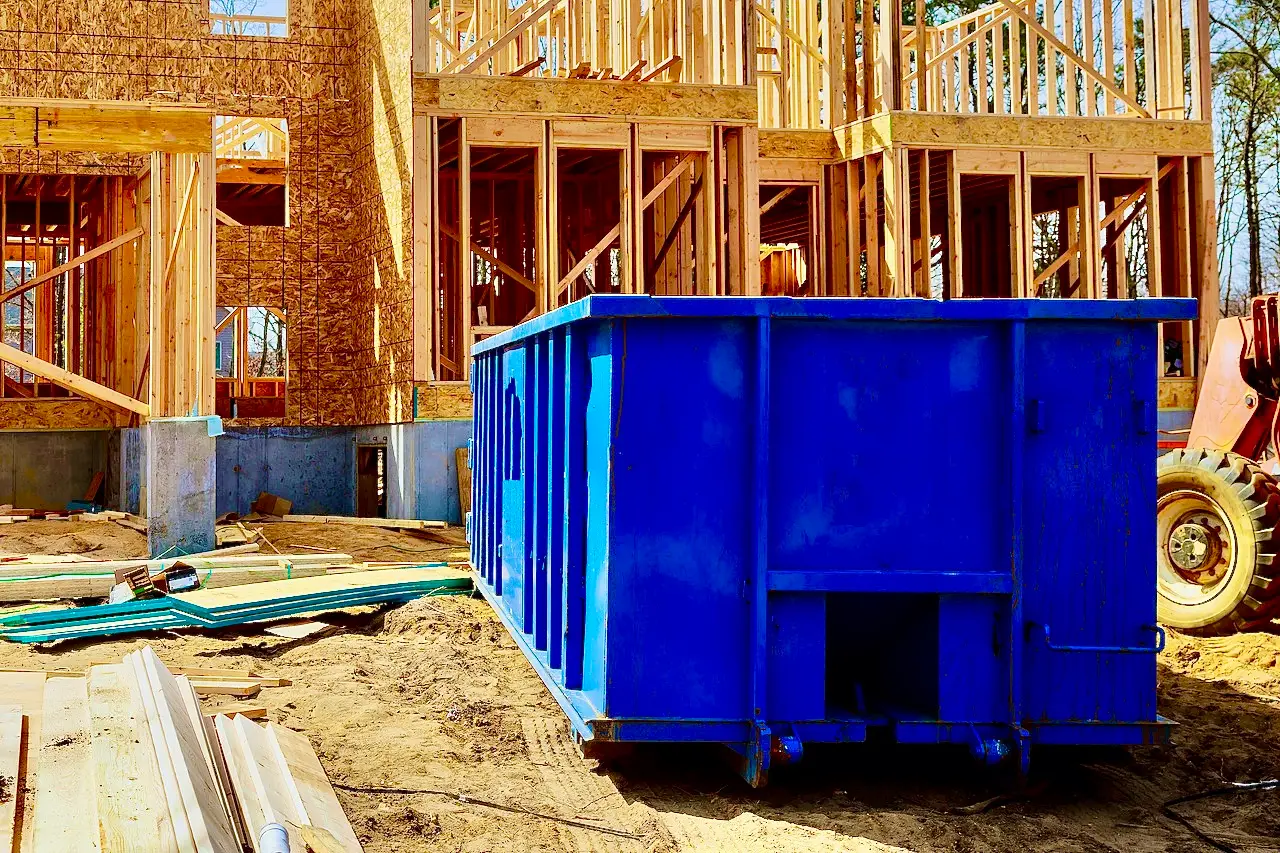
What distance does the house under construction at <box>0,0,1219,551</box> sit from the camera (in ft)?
51.4

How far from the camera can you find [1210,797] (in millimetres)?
5484

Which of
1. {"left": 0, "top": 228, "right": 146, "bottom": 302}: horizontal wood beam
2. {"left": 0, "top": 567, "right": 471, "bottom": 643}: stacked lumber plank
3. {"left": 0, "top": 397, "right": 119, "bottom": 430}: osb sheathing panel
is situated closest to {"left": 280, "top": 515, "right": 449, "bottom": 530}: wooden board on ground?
{"left": 0, "top": 397, "right": 119, "bottom": 430}: osb sheathing panel

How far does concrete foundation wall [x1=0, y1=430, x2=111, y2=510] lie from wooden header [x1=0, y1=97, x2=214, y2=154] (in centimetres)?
631

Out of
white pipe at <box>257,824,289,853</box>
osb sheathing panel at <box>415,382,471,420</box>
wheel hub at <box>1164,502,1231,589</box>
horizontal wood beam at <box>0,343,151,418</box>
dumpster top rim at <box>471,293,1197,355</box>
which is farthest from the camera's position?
osb sheathing panel at <box>415,382,471,420</box>

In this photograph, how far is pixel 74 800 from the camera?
4.31 m

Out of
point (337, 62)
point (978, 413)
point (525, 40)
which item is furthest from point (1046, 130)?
point (978, 413)

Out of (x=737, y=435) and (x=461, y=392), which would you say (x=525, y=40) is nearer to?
(x=461, y=392)

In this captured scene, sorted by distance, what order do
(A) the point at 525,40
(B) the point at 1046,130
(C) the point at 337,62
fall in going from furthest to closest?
(A) the point at 525,40 → (C) the point at 337,62 → (B) the point at 1046,130

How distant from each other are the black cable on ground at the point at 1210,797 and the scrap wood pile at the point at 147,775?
3.28 metres

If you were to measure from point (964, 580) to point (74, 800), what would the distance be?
3498mm

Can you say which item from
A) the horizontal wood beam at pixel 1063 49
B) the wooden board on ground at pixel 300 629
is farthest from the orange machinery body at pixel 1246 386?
the horizontal wood beam at pixel 1063 49

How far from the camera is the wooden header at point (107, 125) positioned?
501 inches

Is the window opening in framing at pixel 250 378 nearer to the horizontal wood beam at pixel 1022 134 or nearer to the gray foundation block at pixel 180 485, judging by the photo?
the gray foundation block at pixel 180 485

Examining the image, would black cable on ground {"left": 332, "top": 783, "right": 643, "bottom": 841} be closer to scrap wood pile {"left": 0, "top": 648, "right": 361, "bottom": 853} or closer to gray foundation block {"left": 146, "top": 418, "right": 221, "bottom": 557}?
scrap wood pile {"left": 0, "top": 648, "right": 361, "bottom": 853}
